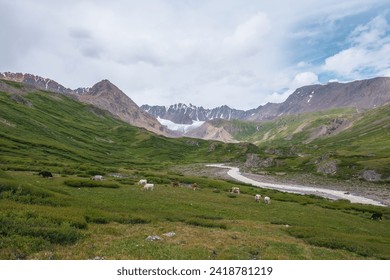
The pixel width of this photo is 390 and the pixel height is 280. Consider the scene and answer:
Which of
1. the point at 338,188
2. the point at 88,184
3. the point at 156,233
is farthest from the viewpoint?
the point at 338,188

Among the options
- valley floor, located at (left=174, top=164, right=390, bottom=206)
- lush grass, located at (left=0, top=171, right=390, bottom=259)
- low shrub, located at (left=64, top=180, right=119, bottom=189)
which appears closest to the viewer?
lush grass, located at (left=0, top=171, right=390, bottom=259)

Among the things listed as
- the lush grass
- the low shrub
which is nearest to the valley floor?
the lush grass

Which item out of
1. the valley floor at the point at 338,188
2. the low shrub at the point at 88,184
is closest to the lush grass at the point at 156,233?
the low shrub at the point at 88,184

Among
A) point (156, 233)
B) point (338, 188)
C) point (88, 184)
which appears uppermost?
point (88, 184)

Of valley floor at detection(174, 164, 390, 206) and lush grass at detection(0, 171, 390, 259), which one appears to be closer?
lush grass at detection(0, 171, 390, 259)

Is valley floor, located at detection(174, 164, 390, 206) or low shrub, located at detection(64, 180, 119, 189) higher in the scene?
low shrub, located at detection(64, 180, 119, 189)

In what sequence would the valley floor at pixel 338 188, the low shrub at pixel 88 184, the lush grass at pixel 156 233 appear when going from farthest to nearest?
the valley floor at pixel 338 188 < the low shrub at pixel 88 184 < the lush grass at pixel 156 233

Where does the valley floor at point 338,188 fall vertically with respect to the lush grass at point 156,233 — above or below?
below

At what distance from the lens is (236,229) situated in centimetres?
3434

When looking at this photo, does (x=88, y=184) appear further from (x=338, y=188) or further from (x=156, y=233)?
(x=338, y=188)

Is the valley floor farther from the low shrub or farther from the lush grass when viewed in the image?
the low shrub

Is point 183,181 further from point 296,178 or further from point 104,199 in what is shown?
point 296,178


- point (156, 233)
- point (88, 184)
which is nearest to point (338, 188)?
point (88, 184)

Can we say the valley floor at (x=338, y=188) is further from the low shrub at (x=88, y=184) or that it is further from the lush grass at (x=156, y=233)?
the low shrub at (x=88, y=184)
